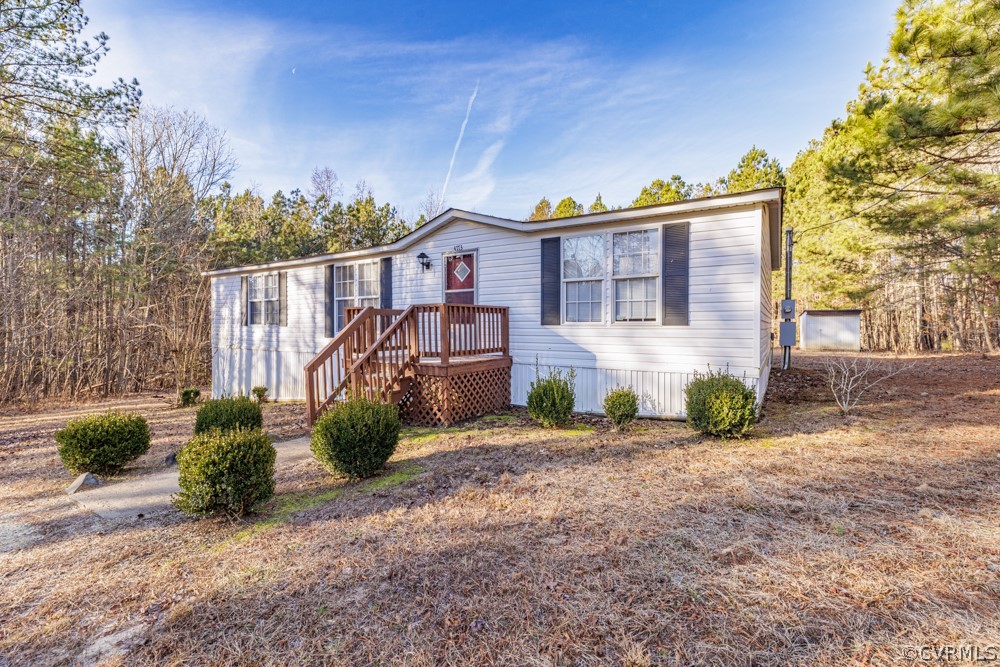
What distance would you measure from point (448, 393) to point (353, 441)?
2.43m

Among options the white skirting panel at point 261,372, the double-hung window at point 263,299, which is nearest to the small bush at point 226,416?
the white skirting panel at point 261,372

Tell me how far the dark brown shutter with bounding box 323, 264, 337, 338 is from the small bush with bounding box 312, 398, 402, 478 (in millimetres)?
6118

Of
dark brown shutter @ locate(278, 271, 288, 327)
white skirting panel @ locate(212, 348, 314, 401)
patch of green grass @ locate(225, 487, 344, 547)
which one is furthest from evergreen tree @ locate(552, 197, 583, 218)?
patch of green grass @ locate(225, 487, 344, 547)

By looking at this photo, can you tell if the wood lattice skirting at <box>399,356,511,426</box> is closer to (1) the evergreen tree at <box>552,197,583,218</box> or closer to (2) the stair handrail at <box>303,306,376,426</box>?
(2) the stair handrail at <box>303,306,376,426</box>

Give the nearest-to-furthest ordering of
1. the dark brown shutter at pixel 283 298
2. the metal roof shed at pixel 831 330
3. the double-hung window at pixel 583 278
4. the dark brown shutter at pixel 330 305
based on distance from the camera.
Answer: the double-hung window at pixel 583 278, the dark brown shutter at pixel 330 305, the dark brown shutter at pixel 283 298, the metal roof shed at pixel 831 330

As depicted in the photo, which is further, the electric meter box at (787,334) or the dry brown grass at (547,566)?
the electric meter box at (787,334)

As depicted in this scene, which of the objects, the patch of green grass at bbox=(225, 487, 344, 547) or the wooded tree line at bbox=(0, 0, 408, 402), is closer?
the patch of green grass at bbox=(225, 487, 344, 547)

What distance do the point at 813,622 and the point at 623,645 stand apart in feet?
3.12

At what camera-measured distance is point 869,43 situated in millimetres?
9281

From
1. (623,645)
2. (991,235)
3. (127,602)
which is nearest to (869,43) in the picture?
(991,235)

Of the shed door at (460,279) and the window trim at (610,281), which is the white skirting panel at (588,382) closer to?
the window trim at (610,281)

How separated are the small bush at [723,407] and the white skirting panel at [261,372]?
8.61 metres

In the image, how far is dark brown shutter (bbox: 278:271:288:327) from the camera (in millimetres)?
11000

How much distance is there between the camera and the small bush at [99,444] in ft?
15.7
